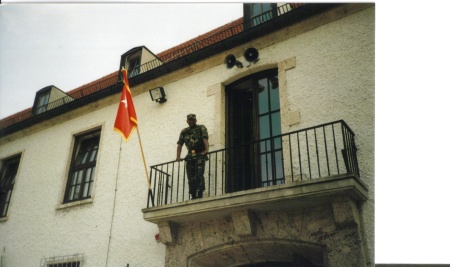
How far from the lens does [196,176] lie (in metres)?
6.73

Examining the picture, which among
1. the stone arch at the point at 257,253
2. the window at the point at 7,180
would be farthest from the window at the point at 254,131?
the window at the point at 7,180

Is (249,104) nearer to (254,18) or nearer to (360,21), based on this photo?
(254,18)

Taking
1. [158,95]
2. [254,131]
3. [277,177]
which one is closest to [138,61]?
[158,95]

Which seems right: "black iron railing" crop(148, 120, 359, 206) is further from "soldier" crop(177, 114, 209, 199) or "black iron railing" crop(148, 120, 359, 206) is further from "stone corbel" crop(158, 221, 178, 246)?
"stone corbel" crop(158, 221, 178, 246)

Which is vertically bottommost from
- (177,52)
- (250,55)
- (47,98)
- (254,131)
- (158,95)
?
(254,131)

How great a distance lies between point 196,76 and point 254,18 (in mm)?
1755

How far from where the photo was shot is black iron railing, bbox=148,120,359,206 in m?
5.93

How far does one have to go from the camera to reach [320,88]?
6.75m

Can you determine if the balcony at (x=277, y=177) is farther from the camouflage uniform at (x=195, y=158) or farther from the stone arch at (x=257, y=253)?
the stone arch at (x=257, y=253)

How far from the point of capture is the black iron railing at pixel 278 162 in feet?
19.4

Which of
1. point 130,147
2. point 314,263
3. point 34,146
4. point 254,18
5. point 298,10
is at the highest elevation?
point 254,18

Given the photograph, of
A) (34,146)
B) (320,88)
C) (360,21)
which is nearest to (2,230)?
(34,146)

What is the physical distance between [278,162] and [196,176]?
1.45m

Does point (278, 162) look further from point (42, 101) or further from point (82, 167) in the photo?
point (42, 101)
